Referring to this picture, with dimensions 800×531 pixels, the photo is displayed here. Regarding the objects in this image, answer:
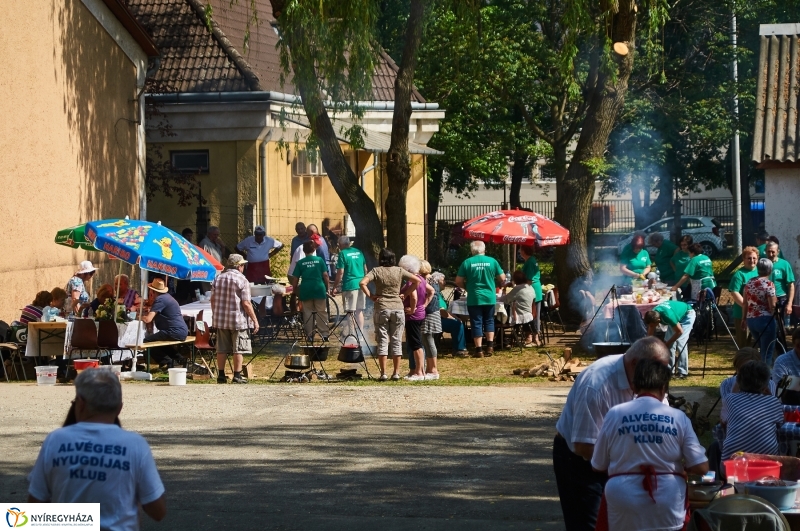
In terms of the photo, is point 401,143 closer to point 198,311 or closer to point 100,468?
point 198,311

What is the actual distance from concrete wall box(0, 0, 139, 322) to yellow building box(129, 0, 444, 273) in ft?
5.01

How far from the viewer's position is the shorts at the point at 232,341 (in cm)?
1416

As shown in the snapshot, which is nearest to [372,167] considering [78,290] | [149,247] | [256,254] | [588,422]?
[256,254]

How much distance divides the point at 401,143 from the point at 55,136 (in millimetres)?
5651

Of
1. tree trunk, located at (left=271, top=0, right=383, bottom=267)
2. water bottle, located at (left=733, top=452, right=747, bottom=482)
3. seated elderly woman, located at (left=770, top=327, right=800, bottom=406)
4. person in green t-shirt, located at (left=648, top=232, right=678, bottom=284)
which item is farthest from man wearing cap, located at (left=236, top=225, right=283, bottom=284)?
water bottle, located at (left=733, top=452, right=747, bottom=482)

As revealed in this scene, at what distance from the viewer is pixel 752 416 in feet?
23.8

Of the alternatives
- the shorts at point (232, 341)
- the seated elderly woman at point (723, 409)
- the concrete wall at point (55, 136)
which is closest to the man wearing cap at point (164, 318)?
the shorts at point (232, 341)

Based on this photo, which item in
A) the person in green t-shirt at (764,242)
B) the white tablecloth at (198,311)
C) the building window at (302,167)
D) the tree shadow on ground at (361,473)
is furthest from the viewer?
the building window at (302,167)

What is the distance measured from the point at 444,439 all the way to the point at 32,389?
18.8ft

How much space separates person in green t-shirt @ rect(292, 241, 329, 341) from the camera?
16.9m

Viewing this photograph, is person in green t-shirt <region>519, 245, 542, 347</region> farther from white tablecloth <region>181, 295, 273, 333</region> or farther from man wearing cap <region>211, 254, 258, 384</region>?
man wearing cap <region>211, 254, 258, 384</region>

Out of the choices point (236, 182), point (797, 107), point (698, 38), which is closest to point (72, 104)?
point (236, 182)

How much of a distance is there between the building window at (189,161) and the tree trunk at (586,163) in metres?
7.23

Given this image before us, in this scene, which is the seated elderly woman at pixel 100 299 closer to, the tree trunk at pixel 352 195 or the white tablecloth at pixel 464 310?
the tree trunk at pixel 352 195
